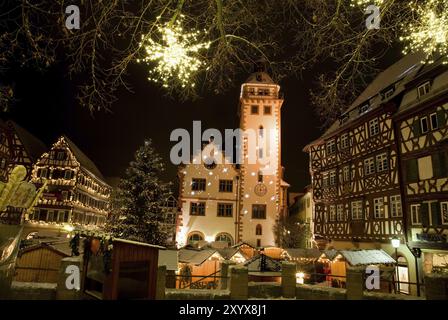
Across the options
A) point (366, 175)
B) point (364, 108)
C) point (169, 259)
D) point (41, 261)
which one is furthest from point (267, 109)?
point (41, 261)

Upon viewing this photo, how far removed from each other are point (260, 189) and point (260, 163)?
291 cm

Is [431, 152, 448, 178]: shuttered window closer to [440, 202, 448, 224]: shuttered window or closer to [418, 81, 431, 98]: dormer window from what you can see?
[440, 202, 448, 224]: shuttered window

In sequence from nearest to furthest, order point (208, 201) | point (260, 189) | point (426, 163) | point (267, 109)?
point (426, 163) < point (208, 201) < point (260, 189) < point (267, 109)

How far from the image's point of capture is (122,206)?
22422 mm

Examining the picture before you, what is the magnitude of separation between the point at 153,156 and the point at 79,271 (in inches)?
621

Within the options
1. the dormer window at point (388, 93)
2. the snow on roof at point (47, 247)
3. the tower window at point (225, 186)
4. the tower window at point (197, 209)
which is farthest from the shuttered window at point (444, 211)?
the tower window at point (197, 209)

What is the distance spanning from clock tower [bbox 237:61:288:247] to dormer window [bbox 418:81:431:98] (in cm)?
1709

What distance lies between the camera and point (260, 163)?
3469cm

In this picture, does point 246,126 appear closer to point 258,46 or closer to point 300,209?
point 300,209

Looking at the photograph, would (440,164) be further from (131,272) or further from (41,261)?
(41,261)

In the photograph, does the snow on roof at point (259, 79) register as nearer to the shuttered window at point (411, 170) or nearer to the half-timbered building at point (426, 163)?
the half-timbered building at point (426, 163)

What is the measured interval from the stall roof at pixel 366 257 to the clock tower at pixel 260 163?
14.9 m

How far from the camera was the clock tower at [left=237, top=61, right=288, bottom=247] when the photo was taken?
32.7 metres
